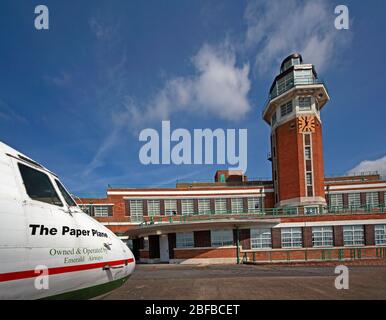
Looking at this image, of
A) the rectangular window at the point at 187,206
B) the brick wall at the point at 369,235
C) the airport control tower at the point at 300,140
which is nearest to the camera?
the brick wall at the point at 369,235

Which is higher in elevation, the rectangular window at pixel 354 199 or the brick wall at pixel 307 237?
the rectangular window at pixel 354 199

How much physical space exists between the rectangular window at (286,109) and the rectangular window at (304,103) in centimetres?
142

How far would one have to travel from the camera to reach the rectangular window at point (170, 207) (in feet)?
133

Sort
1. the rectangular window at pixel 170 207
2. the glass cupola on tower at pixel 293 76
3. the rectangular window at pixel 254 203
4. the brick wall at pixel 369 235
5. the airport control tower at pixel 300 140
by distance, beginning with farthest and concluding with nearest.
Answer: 1. the rectangular window at pixel 254 203
2. the rectangular window at pixel 170 207
3. the glass cupola on tower at pixel 293 76
4. the airport control tower at pixel 300 140
5. the brick wall at pixel 369 235

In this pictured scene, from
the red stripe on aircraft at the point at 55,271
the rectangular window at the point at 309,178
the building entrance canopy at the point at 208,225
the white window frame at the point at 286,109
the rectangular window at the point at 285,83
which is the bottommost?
the building entrance canopy at the point at 208,225

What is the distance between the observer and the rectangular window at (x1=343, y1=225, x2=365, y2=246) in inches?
1133

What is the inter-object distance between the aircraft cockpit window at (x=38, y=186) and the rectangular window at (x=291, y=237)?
28316 millimetres

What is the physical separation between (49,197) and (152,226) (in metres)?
25.0

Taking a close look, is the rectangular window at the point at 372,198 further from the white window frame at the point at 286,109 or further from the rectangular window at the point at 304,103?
the white window frame at the point at 286,109

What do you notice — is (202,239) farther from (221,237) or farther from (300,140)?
(300,140)

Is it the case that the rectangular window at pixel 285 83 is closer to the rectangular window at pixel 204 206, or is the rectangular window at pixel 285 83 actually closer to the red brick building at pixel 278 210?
the red brick building at pixel 278 210

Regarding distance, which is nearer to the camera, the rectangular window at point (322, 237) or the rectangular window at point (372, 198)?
the rectangular window at point (322, 237)

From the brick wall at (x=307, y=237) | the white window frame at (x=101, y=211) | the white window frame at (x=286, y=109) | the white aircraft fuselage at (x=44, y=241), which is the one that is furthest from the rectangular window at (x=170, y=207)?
the white aircraft fuselage at (x=44, y=241)
